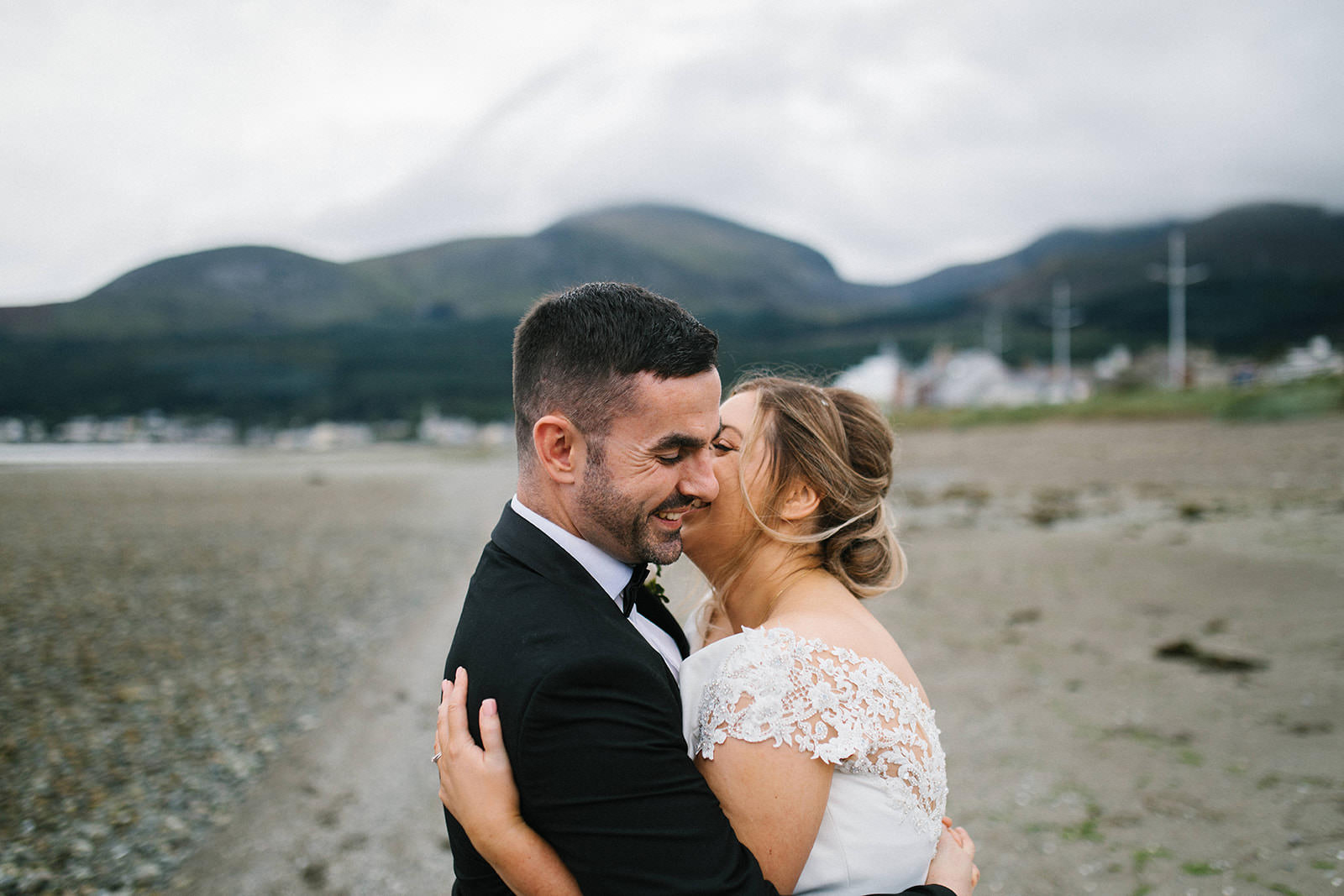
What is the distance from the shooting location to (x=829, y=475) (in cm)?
275

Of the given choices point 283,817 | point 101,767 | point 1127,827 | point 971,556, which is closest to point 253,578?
point 101,767

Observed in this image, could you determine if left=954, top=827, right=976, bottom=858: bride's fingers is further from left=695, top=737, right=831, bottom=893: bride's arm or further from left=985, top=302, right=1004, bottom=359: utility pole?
left=985, top=302, right=1004, bottom=359: utility pole

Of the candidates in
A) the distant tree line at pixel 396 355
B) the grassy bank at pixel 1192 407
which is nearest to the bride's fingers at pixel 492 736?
the grassy bank at pixel 1192 407

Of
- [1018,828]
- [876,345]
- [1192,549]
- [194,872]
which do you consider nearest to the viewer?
[194,872]

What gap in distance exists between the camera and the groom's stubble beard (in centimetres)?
215

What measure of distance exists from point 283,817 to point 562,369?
5731 millimetres

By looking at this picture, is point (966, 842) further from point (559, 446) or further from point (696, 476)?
point (559, 446)

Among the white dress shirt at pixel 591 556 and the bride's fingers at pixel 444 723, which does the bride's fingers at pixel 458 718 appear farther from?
the white dress shirt at pixel 591 556

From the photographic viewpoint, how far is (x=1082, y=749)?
6.95 metres

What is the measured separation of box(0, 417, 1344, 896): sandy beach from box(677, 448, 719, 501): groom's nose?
5.78 feet

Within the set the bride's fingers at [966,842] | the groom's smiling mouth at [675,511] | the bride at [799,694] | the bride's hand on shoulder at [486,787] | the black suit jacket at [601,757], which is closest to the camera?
the black suit jacket at [601,757]

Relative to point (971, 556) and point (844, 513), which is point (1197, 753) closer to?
point (844, 513)

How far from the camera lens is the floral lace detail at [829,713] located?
2.03 m

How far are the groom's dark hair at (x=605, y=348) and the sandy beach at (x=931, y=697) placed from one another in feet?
6.70
